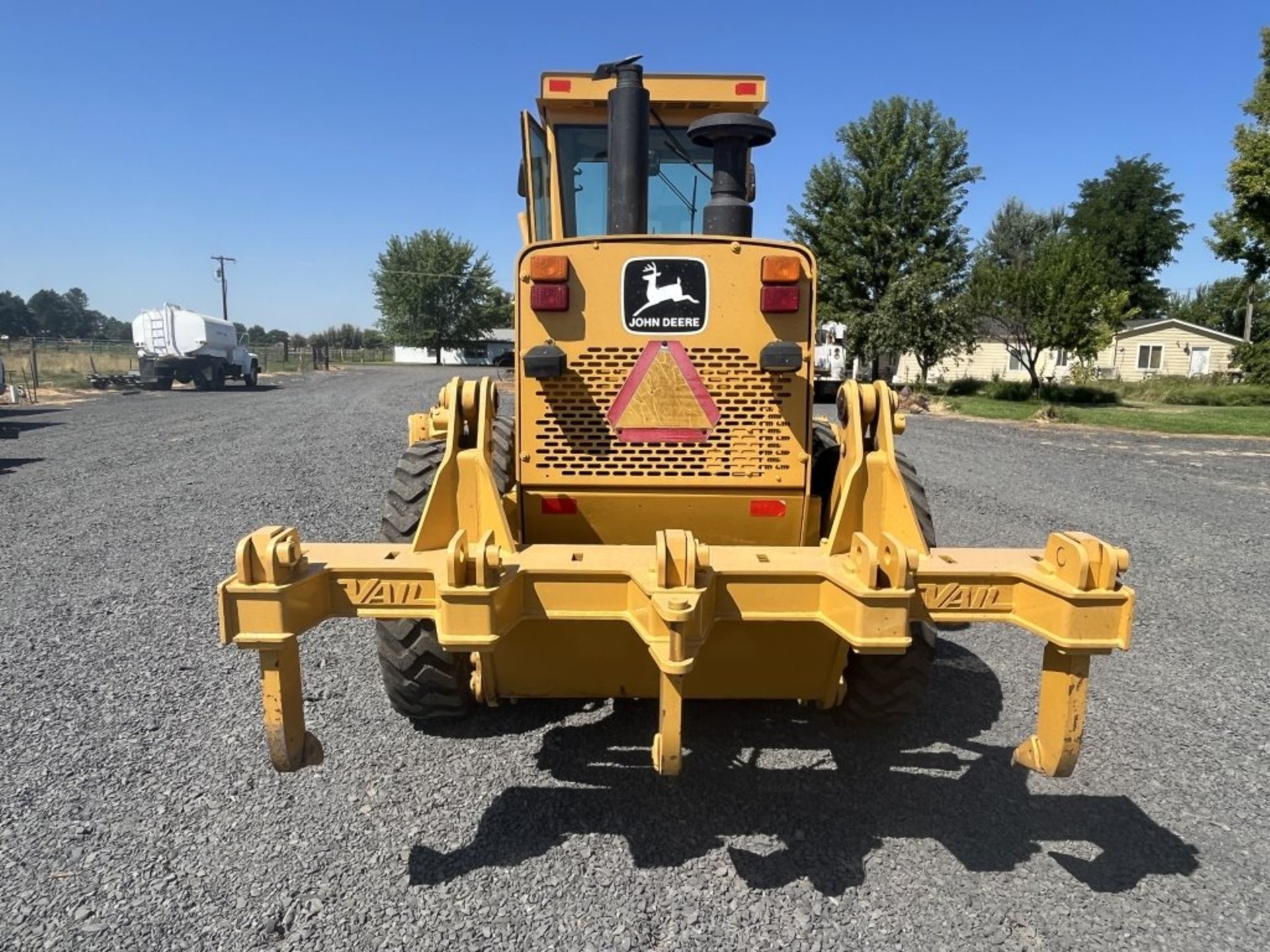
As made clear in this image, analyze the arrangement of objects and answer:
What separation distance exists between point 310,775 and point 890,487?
2509mm

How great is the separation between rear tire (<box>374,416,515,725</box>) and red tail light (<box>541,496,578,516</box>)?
20cm

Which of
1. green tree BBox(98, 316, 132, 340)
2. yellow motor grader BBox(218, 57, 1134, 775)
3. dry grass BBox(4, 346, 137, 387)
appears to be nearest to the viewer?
yellow motor grader BBox(218, 57, 1134, 775)

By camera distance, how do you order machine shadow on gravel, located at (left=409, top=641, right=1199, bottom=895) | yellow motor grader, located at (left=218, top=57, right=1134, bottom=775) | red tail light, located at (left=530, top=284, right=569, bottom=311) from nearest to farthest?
yellow motor grader, located at (left=218, top=57, right=1134, bottom=775) → machine shadow on gravel, located at (left=409, top=641, right=1199, bottom=895) → red tail light, located at (left=530, top=284, right=569, bottom=311)

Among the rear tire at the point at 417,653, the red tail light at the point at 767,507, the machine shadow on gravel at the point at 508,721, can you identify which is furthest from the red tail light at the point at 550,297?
the machine shadow on gravel at the point at 508,721

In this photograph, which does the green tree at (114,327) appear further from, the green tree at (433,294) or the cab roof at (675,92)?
the cab roof at (675,92)

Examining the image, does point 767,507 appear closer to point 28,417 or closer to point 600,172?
point 600,172

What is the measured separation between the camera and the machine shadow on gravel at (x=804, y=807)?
2.80 meters

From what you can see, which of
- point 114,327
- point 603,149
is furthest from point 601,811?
point 114,327

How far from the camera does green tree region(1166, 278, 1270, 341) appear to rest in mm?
48469

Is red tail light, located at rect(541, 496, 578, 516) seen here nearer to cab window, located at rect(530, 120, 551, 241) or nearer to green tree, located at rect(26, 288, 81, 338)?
cab window, located at rect(530, 120, 551, 241)

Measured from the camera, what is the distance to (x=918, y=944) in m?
2.42

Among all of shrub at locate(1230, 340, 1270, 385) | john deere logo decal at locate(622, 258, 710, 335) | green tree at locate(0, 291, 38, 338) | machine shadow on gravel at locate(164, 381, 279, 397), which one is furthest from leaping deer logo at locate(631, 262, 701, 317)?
green tree at locate(0, 291, 38, 338)

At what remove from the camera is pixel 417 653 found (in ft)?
10.7

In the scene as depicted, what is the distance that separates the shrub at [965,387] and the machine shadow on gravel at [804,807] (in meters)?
32.7
